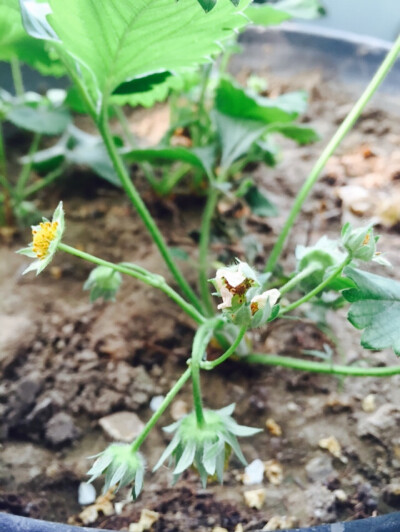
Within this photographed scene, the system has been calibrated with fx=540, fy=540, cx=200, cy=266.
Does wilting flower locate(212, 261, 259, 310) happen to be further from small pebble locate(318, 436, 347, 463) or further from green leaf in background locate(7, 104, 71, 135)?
green leaf in background locate(7, 104, 71, 135)

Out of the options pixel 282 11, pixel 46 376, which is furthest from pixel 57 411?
pixel 282 11

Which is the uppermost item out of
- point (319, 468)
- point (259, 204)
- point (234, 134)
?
point (234, 134)

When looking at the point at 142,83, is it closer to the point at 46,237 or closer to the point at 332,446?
the point at 46,237

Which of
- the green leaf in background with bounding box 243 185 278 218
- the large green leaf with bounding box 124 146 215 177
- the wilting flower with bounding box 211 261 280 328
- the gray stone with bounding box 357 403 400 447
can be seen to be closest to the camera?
the wilting flower with bounding box 211 261 280 328

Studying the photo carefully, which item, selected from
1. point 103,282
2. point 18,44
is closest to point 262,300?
point 103,282

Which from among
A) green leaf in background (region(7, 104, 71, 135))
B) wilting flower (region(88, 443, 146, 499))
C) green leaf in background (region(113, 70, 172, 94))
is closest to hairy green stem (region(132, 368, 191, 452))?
wilting flower (region(88, 443, 146, 499))

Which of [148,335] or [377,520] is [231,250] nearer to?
[148,335]

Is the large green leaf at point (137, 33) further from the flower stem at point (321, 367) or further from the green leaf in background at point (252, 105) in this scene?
the flower stem at point (321, 367)
